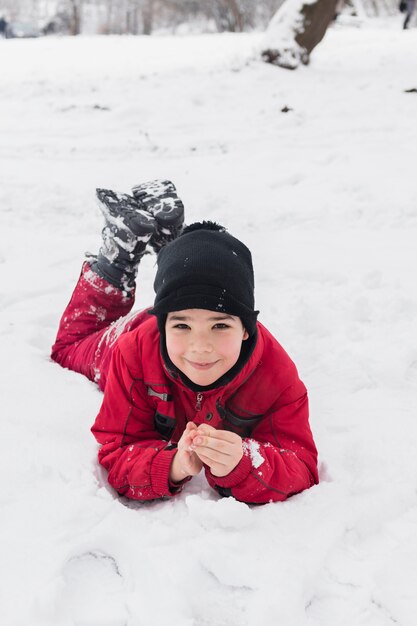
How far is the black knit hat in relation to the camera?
5.84 feet

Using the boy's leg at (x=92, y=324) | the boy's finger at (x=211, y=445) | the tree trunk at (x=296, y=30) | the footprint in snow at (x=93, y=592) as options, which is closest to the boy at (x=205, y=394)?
the boy's finger at (x=211, y=445)

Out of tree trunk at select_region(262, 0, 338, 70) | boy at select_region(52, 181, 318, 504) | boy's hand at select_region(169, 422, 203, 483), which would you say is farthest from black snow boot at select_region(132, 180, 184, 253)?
tree trunk at select_region(262, 0, 338, 70)

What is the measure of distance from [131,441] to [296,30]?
8.41 m

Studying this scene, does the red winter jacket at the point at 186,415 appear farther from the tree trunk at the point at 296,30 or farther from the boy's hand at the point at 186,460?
the tree trunk at the point at 296,30

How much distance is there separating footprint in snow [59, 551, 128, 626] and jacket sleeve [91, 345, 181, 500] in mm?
288

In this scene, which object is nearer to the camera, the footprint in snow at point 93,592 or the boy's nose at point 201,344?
the footprint in snow at point 93,592

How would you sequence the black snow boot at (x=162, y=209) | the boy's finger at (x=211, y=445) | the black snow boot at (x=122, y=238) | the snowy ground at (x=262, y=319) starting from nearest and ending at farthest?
the snowy ground at (x=262, y=319)
the boy's finger at (x=211, y=445)
the black snow boot at (x=122, y=238)
the black snow boot at (x=162, y=209)

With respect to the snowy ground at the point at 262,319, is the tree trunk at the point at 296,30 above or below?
above

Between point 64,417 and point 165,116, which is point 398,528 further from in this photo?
point 165,116

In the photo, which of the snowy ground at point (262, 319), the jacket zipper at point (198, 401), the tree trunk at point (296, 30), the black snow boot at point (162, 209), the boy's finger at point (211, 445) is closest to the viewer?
the snowy ground at point (262, 319)

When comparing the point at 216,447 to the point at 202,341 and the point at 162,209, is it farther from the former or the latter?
the point at 162,209

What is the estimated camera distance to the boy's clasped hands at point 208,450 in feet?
5.62

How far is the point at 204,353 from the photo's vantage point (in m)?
1.78

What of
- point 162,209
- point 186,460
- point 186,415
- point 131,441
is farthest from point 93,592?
point 162,209
